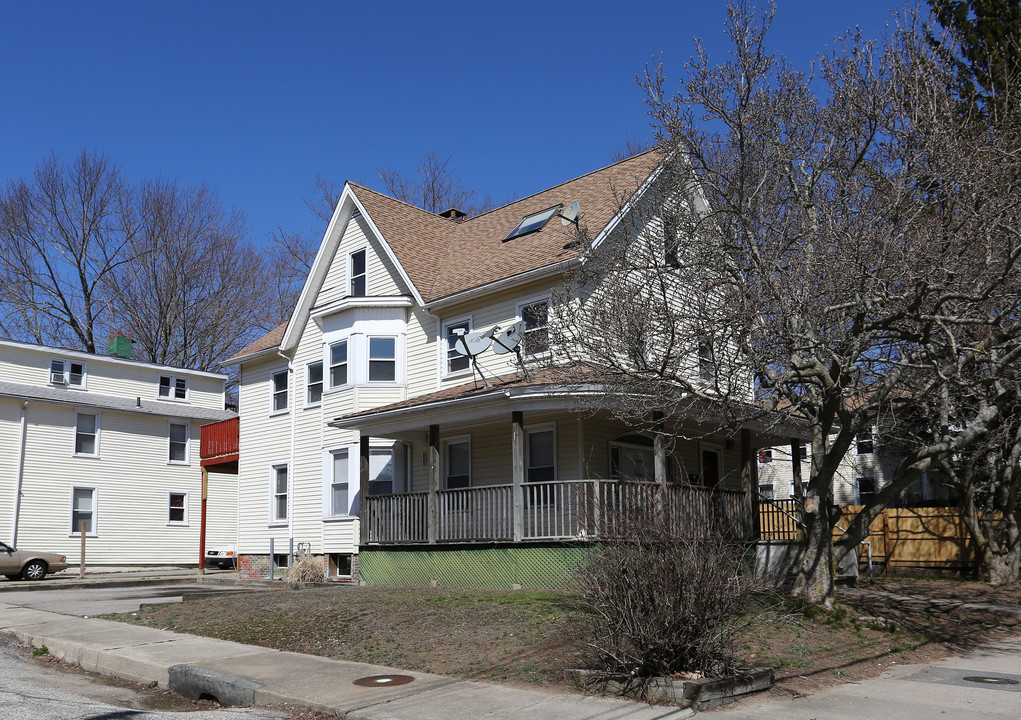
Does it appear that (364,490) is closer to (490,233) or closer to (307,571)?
(307,571)

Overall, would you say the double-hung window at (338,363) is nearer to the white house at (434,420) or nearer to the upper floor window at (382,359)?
the white house at (434,420)

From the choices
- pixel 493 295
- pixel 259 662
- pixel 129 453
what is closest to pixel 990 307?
pixel 493 295

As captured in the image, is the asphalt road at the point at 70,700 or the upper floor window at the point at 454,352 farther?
the upper floor window at the point at 454,352

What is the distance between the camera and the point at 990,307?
13.7m

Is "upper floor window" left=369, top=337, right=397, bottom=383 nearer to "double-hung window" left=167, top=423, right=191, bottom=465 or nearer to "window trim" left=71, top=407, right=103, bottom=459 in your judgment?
"window trim" left=71, top=407, right=103, bottom=459

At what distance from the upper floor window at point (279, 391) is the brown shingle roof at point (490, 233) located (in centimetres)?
541

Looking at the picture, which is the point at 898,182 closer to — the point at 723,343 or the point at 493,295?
the point at 723,343

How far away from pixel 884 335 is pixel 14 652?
12.8 meters

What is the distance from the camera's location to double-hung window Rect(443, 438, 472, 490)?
66.7 feet

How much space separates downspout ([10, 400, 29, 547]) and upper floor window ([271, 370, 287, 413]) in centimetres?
1166

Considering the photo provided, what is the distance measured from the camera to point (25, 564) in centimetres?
2623

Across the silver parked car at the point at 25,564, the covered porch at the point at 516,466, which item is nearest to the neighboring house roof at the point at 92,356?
the silver parked car at the point at 25,564

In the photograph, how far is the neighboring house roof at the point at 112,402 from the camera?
1236 inches

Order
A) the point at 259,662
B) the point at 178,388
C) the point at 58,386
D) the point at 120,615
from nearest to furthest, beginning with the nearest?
the point at 259,662, the point at 120,615, the point at 58,386, the point at 178,388
